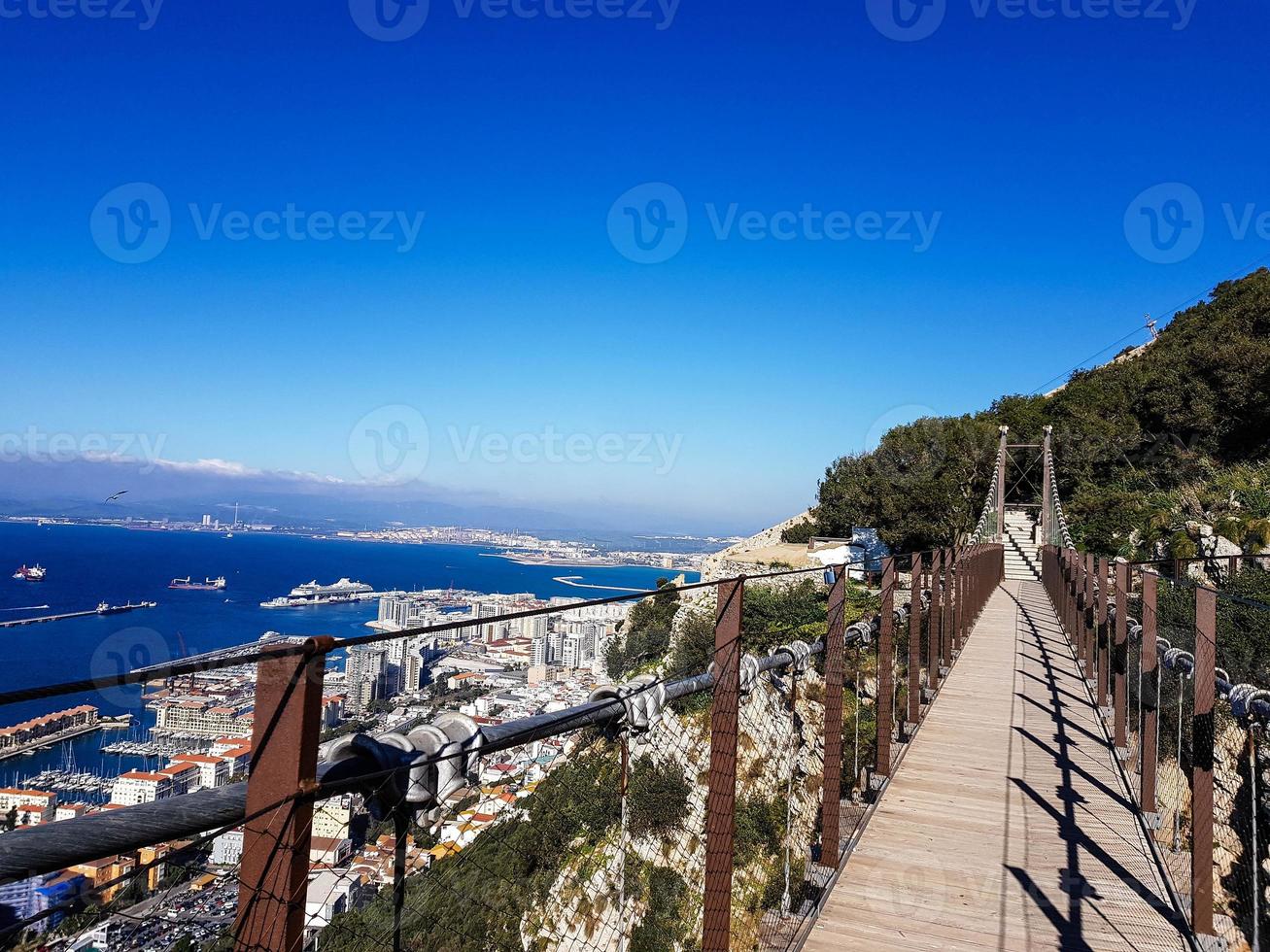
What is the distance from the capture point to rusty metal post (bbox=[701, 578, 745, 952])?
2.58m

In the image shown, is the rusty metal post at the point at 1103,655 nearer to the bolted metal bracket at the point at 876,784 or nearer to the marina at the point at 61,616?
the bolted metal bracket at the point at 876,784

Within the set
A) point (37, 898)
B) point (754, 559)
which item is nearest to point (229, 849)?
point (37, 898)

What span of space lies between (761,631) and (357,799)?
11417 mm

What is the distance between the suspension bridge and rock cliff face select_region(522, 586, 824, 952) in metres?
0.04

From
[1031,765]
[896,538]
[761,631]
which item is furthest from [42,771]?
[896,538]

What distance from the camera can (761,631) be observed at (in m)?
12.4

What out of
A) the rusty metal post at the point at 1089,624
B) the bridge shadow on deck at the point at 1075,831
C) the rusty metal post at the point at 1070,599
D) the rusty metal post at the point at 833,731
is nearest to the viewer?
the bridge shadow on deck at the point at 1075,831

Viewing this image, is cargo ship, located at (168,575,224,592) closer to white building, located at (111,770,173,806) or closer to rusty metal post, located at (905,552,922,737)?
rusty metal post, located at (905,552,922,737)

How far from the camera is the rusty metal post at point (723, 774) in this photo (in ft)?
8.46

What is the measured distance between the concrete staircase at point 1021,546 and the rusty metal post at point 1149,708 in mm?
19614

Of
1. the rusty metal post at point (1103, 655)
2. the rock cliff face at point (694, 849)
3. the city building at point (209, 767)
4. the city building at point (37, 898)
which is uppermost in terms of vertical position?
the city building at point (37, 898)

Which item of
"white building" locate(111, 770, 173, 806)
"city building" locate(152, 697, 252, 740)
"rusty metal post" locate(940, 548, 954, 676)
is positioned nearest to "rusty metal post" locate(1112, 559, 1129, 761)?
"rusty metal post" locate(940, 548, 954, 676)

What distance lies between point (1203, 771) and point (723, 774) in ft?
7.64

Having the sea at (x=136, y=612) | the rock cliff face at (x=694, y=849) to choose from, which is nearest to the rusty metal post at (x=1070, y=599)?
the rock cliff face at (x=694, y=849)
